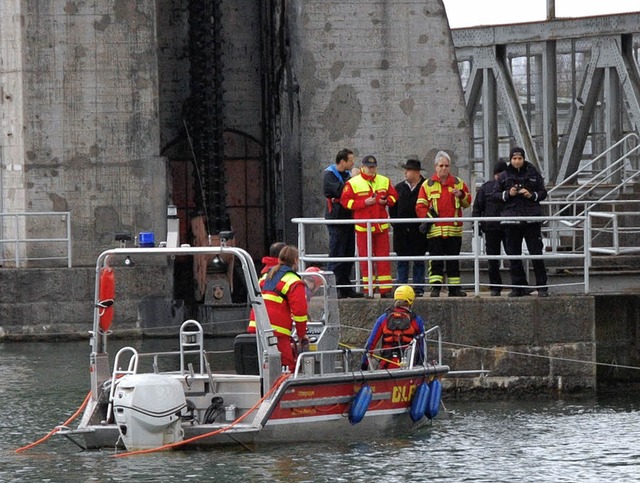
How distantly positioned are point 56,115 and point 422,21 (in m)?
5.79

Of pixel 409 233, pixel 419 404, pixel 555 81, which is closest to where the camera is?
pixel 419 404

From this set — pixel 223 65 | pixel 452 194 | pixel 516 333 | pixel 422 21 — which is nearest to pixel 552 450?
pixel 516 333

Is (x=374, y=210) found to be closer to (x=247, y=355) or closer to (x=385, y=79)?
(x=247, y=355)

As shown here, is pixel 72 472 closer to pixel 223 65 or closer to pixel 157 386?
pixel 157 386

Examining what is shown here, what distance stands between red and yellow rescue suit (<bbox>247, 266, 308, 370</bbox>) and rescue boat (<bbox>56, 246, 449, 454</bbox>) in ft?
0.69


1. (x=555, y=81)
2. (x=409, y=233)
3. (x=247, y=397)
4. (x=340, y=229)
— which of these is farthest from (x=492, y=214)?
(x=555, y=81)

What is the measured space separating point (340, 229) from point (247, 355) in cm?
424

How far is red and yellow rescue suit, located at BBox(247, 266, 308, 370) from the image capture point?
15969 millimetres

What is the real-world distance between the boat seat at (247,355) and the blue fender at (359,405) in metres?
0.90

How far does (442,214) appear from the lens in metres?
20.4

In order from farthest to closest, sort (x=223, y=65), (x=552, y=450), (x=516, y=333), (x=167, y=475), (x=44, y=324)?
(x=223, y=65) < (x=44, y=324) < (x=516, y=333) < (x=552, y=450) < (x=167, y=475)

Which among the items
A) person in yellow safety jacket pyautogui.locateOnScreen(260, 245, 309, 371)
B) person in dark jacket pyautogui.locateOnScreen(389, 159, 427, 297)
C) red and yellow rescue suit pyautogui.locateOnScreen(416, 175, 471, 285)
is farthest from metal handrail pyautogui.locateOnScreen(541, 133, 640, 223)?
person in yellow safety jacket pyautogui.locateOnScreen(260, 245, 309, 371)

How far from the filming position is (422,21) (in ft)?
92.0

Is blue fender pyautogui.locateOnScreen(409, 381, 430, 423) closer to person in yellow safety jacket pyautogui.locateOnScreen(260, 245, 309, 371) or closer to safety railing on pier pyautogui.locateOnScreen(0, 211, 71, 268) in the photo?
person in yellow safety jacket pyautogui.locateOnScreen(260, 245, 309, 371)
